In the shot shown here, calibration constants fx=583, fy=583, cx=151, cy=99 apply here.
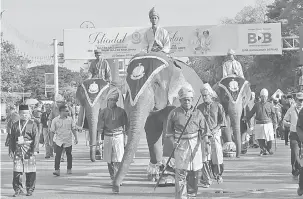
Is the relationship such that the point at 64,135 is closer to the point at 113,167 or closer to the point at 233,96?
the point at 113,167

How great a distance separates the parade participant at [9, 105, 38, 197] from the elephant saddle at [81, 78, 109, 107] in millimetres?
4515

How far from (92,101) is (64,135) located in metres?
2.12

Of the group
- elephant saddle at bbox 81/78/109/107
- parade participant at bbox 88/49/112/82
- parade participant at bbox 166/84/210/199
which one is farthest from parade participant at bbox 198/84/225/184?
parade participant at bbox 88/49/112/82

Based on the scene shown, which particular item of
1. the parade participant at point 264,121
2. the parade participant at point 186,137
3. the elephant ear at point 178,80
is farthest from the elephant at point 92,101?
the parade participant at point 186,137

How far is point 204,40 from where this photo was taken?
31.0 meters

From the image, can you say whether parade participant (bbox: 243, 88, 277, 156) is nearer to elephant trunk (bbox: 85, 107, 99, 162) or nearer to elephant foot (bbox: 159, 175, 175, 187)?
elephant trunk (bbox: 85, 107, 99, 162)

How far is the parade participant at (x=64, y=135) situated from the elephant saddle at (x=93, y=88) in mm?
1731

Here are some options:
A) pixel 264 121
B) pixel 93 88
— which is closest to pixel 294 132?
pixel 93 88

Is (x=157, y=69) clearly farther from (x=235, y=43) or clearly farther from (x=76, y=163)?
(x=235, y=43)

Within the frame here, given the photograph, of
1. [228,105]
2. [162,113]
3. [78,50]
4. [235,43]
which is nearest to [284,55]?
[235,43]

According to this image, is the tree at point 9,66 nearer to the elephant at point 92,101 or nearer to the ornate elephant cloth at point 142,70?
the elephant at point 92,101

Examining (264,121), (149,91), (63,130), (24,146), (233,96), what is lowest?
(24,146)

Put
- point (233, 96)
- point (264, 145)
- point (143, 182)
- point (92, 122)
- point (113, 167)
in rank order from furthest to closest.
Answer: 1. point (264, 145)
2. point (233, 96)
3. point (92, 122)
4. point (143, 182)
5. point (113, 167)

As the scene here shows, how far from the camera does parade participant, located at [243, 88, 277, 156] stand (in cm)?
1603
